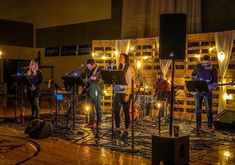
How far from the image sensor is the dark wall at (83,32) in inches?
641

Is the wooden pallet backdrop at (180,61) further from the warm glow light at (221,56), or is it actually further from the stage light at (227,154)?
the stage light at (227,154)

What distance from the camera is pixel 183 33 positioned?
6750 mm

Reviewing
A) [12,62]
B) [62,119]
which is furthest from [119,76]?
[12,62]

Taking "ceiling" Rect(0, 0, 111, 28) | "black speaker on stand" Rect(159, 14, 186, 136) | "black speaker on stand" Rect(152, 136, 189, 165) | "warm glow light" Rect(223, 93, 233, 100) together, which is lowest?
"black speaker on stand" Rect(152, 136, 189, 165)

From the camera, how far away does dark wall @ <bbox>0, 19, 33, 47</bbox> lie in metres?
20.0

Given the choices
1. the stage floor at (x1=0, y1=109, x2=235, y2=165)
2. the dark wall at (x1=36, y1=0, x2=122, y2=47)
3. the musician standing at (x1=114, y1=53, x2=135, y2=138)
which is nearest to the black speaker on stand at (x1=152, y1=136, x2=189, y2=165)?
the stage floor at (x1=0, y1=109, x2=235, y2=165)

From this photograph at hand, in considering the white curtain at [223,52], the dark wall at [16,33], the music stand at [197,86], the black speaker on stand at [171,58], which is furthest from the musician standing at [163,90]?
the dark wall at [16,33]

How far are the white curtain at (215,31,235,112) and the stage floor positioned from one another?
2.78 meters

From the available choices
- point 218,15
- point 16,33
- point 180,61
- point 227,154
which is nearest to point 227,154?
point 227,154

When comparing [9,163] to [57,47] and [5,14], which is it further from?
[5,14]

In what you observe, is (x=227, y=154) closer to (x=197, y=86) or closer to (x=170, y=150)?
(x=170, y=150)

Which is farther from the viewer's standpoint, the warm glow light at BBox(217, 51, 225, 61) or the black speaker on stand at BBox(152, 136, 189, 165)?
the warm glow light at BBox(217, 51, 225, 61)

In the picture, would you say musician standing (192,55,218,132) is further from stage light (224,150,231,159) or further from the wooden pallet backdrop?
the wooden pallet backdrop

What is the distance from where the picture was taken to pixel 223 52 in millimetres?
11836
